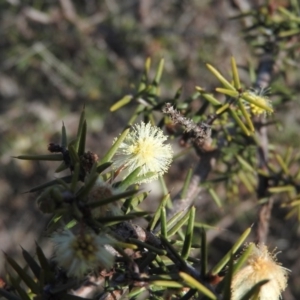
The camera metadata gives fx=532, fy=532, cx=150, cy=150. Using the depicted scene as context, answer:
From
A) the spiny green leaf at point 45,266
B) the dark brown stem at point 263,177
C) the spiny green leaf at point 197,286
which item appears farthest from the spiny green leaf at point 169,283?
the dark brown stem at point 263,177

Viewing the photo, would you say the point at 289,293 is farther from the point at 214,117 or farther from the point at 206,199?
the point at 214,117

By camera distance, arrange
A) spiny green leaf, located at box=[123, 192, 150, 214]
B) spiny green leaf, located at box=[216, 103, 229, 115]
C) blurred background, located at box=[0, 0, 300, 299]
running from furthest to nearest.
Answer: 1. blurred background, located at box=[0, 0, 300, 299]
2. spiny green leaf, located at box=[216, 103, 229, 115]
3. spiny green leaf, located at box=[123, 192, 150, 214]

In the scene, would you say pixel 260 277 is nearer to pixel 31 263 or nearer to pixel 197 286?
pixel 197 286

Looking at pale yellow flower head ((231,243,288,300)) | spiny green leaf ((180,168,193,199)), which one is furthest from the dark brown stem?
pale yellow flower head ((231,243,288,300))

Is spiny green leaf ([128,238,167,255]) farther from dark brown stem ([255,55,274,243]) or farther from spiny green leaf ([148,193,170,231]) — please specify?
dark brown stem ([255,55,274,243])

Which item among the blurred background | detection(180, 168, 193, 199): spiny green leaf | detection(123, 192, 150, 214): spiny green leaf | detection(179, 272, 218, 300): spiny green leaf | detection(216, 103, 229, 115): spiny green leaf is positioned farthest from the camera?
the blurred background

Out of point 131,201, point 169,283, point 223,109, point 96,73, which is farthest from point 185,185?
point 96,73

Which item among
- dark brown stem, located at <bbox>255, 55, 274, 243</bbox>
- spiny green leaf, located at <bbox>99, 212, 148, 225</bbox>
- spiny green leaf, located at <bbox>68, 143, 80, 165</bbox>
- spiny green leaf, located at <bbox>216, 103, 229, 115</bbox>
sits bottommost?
dark brown stem, located at <bbox>255, 55, 274, 243</bbox>
